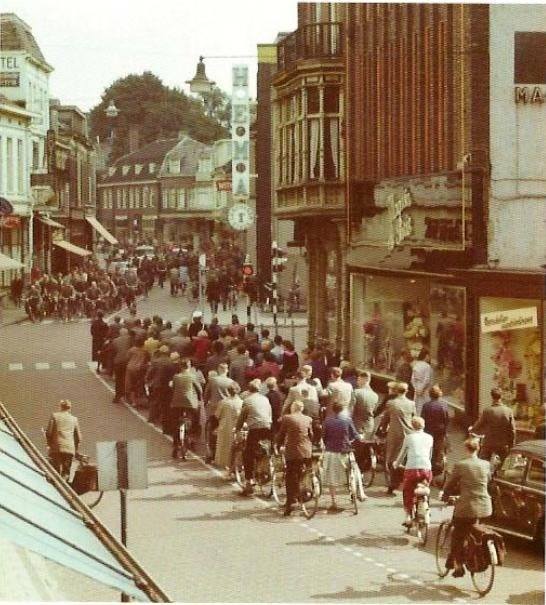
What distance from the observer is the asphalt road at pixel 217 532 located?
32.8ft

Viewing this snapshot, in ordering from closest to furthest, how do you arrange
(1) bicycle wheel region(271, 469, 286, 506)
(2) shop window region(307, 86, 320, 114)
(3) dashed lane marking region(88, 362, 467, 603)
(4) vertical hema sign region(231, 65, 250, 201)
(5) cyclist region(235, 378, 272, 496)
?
(3) dashed lane marking region(88, 362, 467, 603) < (1) bicycle wheel region(271, 469, 286, 506) < (5) cyclist region(235, 378, 272, 496) < (4) vertical hema sign region(231, 65, 250, 201) < (2) shop window region(307, 86, 320, 114)

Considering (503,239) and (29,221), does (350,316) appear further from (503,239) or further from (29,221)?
(29,221)

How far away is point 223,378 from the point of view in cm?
1374

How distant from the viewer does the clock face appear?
1361cm

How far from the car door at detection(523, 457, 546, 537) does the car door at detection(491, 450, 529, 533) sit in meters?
0.04

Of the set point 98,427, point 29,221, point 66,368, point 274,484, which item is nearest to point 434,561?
point 274,484

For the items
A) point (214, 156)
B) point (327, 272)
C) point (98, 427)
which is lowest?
point (98, 427)

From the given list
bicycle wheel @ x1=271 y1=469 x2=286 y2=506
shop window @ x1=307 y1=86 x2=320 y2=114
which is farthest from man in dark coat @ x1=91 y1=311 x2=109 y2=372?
shop window @ x1=307 y1=86 x2=320 y2=114

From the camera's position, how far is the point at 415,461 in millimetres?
11375

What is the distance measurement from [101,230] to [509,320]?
4367 mm

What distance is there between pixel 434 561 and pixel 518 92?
551 centimetres

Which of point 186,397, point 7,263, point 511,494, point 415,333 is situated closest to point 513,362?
point 415,333

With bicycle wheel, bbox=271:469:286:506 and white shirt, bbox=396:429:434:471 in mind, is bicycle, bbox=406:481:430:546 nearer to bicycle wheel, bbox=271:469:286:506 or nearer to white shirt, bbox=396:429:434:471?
white shirt, bbox=396:429:434:471

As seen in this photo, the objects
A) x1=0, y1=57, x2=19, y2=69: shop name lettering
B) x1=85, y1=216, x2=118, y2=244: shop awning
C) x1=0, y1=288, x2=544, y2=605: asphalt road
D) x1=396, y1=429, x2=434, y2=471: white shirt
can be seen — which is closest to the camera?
x1=0, y1=288, x2=544, y2=605: asphalt road
